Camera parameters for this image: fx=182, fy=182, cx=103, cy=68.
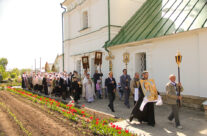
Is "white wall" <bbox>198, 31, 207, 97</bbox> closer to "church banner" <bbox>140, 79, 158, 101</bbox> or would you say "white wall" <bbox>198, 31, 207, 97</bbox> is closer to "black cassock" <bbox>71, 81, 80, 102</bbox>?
"church banner" <bbox>140, 79, 158, 101</bbox>

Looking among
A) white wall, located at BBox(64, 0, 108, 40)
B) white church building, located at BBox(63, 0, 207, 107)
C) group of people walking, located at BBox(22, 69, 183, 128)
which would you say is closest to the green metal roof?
white church building, located at BBox(63, 0, 207, 107)

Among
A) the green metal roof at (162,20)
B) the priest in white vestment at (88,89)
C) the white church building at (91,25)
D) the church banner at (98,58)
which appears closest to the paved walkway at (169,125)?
the priest in white vestment at (88,89)

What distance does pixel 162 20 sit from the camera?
1021 centimetres

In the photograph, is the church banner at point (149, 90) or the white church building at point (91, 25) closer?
the church banner at point (149, 90)

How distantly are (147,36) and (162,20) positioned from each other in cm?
137

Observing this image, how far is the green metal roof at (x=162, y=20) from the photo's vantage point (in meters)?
8.37

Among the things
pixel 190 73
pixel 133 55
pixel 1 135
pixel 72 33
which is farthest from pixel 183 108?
pixel 72 33

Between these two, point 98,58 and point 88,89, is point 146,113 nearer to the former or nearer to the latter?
point 88,89

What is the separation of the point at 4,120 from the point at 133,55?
25.0 feet

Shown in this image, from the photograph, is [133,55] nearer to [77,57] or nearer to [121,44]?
[121,44]

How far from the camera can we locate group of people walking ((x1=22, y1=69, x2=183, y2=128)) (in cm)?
610

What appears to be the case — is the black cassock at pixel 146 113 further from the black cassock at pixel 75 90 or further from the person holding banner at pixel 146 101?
the black cassock at pixel 75 90

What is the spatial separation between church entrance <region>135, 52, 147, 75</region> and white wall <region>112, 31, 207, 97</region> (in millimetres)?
528

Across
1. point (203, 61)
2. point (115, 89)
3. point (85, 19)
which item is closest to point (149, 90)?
point (115, 89)
